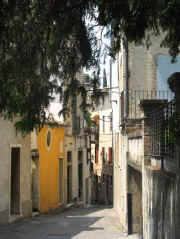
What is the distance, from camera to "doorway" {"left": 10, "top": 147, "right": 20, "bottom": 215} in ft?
63.4

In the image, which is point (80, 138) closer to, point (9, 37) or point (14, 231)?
point (14, 231)

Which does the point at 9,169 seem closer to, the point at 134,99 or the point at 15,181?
the point at 15,181

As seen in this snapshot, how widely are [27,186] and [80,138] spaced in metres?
11.6

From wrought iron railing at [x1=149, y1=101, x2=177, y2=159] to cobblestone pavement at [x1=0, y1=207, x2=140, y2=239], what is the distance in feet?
17.5

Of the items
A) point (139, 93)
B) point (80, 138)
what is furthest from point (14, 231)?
point (80, 138)

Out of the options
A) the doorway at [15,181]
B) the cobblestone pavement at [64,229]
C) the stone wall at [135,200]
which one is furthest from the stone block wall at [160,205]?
the doorway at [15,181]

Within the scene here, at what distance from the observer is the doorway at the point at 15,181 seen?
63.4 ft

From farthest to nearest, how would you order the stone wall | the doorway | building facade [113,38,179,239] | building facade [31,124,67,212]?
building facade [31,124,67,212], the doorway, the stone wall, building facade [113,38,179,239]

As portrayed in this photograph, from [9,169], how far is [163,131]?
10.0 meters

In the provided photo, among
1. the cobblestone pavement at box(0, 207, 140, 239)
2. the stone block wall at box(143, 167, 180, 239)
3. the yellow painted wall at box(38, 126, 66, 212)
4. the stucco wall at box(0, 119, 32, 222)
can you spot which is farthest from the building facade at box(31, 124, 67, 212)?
the stone block wall at box(143, 167, 180, 239)

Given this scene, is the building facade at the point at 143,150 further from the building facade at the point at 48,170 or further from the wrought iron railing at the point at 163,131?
the building facade at the point at 48,170

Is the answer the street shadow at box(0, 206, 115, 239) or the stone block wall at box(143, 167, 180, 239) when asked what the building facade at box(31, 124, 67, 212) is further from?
the stone block wall at box(143, 167, 180, 239)

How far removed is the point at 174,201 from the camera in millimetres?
7520

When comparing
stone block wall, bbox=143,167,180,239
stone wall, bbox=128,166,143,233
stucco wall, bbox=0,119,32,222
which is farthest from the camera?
stucco wall, bbox=0,119,32,222
